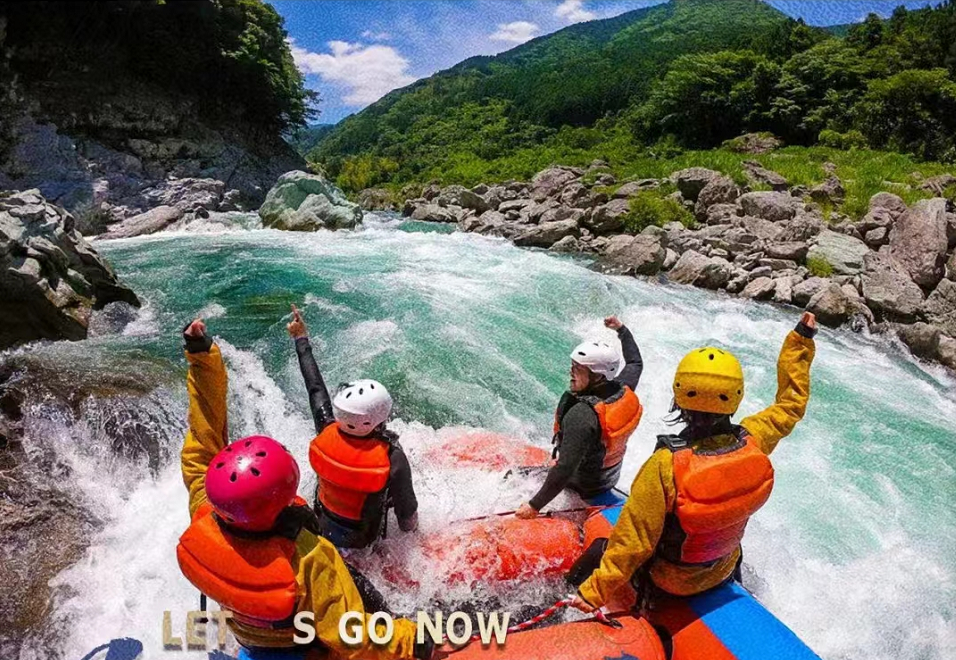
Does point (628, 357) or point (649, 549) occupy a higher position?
point (628, 357)

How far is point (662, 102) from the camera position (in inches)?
1447

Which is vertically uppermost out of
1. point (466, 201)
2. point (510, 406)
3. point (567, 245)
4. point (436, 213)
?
point (466, 201)

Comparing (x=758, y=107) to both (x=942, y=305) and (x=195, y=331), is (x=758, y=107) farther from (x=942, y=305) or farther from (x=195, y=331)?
(x=195, y=331)

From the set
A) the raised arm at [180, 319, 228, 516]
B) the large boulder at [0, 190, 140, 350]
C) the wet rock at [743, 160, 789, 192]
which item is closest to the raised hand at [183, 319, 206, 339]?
the raised arm at [180, 319, 228, 516]

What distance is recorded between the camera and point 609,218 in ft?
52.5

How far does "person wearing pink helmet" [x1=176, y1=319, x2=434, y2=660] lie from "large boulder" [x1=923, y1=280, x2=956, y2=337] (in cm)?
1085

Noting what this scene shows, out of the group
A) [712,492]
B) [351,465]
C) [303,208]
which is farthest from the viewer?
[303,208]

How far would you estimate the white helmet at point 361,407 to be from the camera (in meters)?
2.91

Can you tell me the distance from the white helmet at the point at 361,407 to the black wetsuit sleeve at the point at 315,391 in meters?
0.65

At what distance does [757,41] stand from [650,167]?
2447 cm

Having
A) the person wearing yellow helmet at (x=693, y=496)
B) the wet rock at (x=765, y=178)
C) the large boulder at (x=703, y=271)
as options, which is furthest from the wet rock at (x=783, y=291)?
the person wearing yellow helmet at (x=693, y=496)

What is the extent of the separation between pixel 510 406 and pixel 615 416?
3192 mm

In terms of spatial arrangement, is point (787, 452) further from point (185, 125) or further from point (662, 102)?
point (662, 102)

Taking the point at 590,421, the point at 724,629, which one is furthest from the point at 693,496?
the point at 590,421
